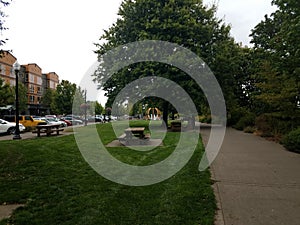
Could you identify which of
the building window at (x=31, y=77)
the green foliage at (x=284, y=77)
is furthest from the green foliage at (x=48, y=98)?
the green foliage at (x=284, y=77)

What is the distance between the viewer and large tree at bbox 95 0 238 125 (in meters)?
18.9

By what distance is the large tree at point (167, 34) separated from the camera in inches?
744

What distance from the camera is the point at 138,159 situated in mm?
7711

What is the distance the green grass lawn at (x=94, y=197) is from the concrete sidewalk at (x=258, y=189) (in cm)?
32

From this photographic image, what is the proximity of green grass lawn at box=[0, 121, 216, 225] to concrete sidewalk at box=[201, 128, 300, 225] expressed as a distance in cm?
32

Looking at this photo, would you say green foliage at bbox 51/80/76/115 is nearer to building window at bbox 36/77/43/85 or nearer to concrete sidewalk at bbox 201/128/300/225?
building window at bbox 36/77/43/85

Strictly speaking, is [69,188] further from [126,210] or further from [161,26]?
[161,26]

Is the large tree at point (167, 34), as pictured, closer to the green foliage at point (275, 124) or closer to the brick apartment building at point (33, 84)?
the green foliage at point (275, 124)

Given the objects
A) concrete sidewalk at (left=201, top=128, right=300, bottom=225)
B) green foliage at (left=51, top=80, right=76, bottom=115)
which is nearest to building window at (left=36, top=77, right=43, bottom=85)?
green foliage at (left=51, top=80, right=76, bottom=115)

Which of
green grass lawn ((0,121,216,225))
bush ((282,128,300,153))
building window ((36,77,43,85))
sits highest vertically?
building window ((36,77,43,85))

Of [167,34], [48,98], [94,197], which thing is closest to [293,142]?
[94,197]

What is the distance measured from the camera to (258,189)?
4.91 metres

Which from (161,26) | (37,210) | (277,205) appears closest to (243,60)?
(161,26)

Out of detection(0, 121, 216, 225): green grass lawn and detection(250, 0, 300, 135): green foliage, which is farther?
detection(250, 0, 300, 135): green foliage
